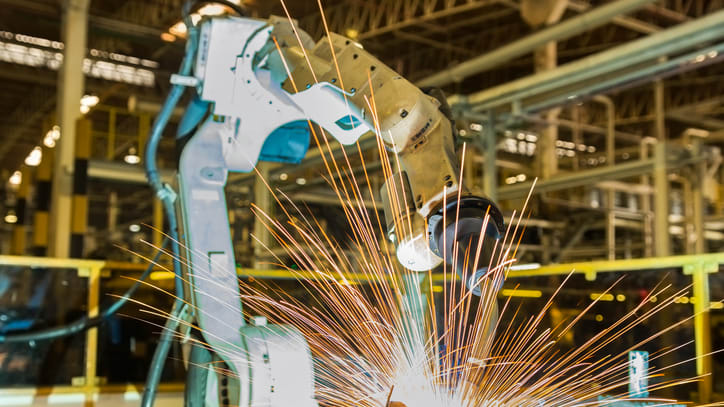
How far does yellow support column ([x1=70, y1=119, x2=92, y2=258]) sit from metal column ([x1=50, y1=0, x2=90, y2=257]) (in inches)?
1.9

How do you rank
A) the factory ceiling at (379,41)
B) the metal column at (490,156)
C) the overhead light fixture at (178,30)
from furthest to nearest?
the factory ceiling at (379,41), the overhead light fixture at (178,30), the metal column at (490,156)

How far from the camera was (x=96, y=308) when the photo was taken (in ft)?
14.4

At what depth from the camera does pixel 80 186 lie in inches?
252

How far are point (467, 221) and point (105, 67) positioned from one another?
42.8 ft

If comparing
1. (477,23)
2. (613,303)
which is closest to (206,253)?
(613,303)

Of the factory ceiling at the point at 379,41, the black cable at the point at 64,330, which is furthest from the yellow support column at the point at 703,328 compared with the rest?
the factory ceiling at the point at 379,41

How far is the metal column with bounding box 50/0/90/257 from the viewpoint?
20.9ft

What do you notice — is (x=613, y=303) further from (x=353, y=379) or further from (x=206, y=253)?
(x=206, y=253)

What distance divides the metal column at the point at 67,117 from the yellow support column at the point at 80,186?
0.05 metres

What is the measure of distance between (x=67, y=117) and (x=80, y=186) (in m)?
0.69

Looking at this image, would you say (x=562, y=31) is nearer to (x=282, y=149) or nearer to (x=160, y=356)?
Answer: (x=282, y=149)

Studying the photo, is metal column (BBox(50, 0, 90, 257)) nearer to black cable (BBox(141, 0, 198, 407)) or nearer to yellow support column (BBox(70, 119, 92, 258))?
yellow support column (BBox(70, 119, 92, 258))

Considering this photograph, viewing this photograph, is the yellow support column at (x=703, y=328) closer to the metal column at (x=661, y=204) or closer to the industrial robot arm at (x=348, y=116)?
the industrial robot arm at (x=348, y=116)

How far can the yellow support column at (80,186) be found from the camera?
635 cm
